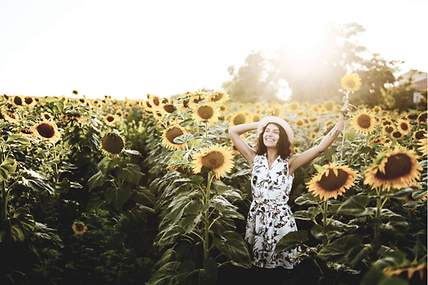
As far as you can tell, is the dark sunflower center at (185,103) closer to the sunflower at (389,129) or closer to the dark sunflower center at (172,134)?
the dark sunflower center at (172,134)

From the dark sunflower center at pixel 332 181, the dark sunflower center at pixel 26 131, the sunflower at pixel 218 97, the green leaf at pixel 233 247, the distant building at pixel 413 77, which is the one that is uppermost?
the distant building at pixel 413 77

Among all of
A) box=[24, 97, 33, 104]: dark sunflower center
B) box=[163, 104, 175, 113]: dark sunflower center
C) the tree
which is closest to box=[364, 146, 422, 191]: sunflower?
box=[163, 104, 175, 113]: dark sunflower center

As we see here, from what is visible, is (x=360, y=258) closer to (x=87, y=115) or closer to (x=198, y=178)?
(x=198, y=178)

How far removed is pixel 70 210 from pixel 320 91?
81.5 feet

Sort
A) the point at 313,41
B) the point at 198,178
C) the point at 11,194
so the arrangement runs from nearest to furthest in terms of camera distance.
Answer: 1. the point at 198,178
2. the point at 11,194
3. the point at 313,41

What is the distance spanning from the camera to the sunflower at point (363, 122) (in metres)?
4.34

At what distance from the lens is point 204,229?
3.44 m

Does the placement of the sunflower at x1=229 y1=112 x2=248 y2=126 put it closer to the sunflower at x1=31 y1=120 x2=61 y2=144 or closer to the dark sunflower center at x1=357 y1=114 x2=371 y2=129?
the dark sunflower center at x1=357 y1=114 x2=371 y2=129

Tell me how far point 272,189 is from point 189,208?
0.75m

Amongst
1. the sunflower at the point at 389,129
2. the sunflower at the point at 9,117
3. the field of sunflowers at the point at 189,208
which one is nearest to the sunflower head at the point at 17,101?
the field of sunflowers at the point at 189,208

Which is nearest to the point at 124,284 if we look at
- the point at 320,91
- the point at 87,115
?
the point at 87,115

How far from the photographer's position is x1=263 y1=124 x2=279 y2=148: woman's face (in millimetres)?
3793

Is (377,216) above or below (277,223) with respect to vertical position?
above

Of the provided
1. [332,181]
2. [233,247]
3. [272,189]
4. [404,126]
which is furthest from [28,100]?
[332,181]
